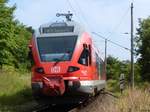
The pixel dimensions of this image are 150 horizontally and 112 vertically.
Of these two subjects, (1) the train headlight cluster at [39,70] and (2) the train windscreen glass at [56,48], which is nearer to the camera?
(1) the train headlight cluster at [39,70]

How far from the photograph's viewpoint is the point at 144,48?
53531 millimetres

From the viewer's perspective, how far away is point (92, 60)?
76.7ft

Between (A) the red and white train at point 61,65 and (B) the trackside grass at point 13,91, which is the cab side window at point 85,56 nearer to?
(A) the red and white train at point 61,65

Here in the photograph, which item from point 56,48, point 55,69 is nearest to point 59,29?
point 56,48

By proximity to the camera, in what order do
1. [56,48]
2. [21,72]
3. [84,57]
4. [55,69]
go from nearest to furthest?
[55,69] → [56,48] → [84,57] → [21,72]

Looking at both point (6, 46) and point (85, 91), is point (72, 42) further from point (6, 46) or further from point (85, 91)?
point (6, 46)

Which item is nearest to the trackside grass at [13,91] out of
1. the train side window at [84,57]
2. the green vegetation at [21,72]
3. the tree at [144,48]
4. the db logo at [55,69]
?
the green vegetation at [21,72]

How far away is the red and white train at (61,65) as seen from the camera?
21422 mm

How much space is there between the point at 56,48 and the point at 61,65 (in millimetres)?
812

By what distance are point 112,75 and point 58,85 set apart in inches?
2941

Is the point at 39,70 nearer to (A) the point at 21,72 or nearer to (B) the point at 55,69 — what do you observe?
(B) the point at 55,69

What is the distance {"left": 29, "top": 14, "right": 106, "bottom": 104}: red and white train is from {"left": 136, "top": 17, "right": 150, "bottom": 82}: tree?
29502 millimetres

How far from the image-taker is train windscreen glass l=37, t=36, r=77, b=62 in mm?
21906

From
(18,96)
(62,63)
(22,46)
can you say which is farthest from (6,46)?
(62,63)
